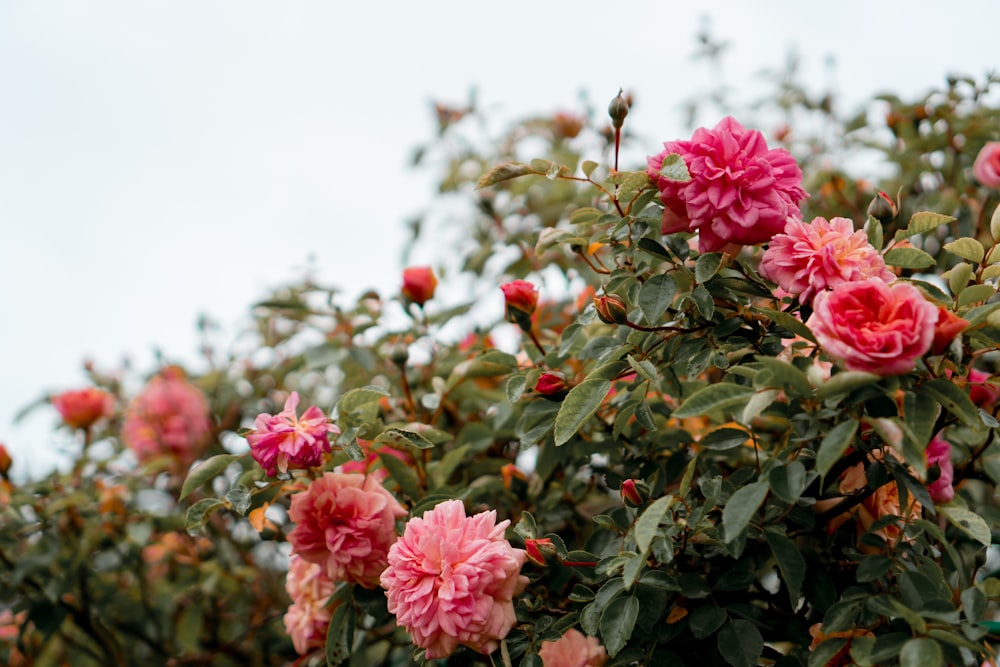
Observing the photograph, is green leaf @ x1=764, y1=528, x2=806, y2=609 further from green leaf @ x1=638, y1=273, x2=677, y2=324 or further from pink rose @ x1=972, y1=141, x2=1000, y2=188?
pink rose @ x1=972, y1=141, x2=1000, y2=188

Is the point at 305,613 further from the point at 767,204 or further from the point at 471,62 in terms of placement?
the point at 471,62

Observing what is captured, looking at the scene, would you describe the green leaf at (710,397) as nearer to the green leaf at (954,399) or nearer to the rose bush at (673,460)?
the rose bush at (673,460)

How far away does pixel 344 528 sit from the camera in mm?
755

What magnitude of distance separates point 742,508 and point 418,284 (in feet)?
1.82

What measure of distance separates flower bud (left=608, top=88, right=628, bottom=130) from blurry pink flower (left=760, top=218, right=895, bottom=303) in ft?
0.66

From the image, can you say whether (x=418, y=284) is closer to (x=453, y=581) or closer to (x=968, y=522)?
(x=453, y=581)

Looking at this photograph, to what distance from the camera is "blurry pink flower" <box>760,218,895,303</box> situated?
640 millimetres

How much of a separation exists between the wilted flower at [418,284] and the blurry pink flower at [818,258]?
0.47m

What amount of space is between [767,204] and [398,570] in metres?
0.43

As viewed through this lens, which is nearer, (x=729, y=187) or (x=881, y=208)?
(x=729, y=187)

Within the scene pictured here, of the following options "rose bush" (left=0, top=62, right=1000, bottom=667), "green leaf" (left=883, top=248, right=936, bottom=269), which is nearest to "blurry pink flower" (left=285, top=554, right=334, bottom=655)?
"rose bush" (left=0, top=62, right=1000, bottom=667)

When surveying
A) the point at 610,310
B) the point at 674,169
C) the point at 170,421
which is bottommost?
the point at 170,421

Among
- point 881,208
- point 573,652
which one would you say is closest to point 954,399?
point 881,208

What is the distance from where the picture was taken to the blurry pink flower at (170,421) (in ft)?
5.11
